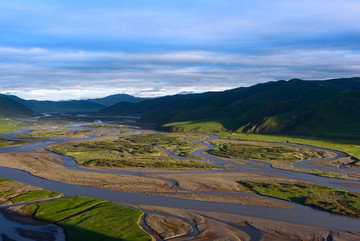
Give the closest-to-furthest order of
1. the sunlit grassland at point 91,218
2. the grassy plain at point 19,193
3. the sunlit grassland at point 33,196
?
the sunlit grassland at point 91,218 → the sunlit grassland at point 33,196 → the grassy plain at point 19,193

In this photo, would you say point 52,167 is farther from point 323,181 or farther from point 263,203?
point 323,181

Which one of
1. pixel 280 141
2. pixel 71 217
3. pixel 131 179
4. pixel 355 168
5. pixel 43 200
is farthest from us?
pixel 280 141

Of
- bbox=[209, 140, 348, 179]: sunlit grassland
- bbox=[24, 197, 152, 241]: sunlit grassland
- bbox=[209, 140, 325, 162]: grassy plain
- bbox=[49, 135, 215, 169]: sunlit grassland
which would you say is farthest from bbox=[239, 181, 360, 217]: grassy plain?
bbox=[209, 140, 325, 162]: grassy plain

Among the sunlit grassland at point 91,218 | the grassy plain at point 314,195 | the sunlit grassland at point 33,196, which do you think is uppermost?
the grassy plain at point 314,195

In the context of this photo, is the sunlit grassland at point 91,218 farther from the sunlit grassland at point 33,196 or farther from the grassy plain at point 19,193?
the grassy plain at point 19,193

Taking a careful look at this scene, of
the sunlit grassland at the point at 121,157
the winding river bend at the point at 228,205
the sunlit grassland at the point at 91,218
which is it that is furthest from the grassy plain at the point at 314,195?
the sunlit grassland at the point at 91,218

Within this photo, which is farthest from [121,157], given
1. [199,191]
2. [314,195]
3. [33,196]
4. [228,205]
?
[314,195]

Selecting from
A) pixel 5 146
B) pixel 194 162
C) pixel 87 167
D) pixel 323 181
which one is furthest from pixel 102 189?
pixel 5 146
